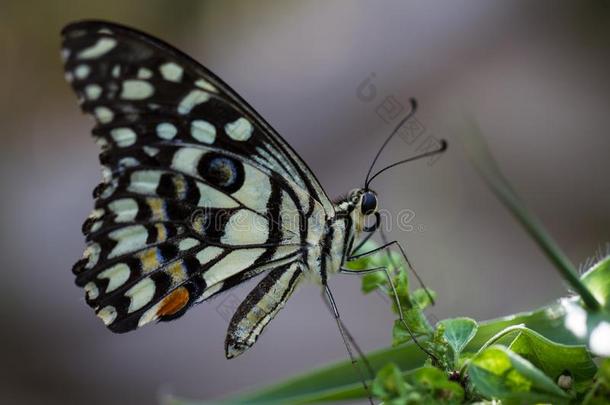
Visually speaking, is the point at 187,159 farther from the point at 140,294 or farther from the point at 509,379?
the point at 509,379

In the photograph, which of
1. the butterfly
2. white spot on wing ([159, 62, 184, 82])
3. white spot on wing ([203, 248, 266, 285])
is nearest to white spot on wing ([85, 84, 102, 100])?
the butterfly

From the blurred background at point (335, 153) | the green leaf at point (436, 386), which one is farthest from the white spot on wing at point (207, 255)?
the blurred background at point (335, 153)

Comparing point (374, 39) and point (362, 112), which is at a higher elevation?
point (374, 39)

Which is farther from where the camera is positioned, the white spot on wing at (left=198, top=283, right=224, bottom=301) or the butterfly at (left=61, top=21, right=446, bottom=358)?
the white spot on wing at (left=198, top=283, right=224, bottom=301)

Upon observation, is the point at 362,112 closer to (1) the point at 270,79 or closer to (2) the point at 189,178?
(1) the point at 270,79

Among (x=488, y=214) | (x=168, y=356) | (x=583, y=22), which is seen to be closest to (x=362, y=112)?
(x=488, y=214)

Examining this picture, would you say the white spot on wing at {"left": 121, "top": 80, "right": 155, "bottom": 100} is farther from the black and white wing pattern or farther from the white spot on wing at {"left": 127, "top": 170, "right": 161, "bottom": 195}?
the white spot on wing at {"left": 127, "top": 170, "right": 161, "bottom": 195}

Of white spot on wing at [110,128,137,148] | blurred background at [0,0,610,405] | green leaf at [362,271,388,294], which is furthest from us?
blurred background at [0,0,610,405]

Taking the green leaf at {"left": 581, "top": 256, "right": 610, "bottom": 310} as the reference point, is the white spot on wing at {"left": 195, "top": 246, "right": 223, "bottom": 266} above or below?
above
